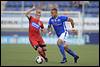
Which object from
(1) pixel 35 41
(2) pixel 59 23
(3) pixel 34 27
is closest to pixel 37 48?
(1) pixel 35 41

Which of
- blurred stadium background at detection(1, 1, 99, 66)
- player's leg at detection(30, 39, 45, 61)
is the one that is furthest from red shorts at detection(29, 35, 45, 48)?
blurred stadium background at detection(1, 1, 99, 66)

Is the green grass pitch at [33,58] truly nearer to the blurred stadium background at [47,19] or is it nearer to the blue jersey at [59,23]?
the blue jersey at [59,23]

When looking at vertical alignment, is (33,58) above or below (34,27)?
below

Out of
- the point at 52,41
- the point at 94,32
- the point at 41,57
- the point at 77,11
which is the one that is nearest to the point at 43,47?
the point at 41,57

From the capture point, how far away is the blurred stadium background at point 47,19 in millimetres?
31109

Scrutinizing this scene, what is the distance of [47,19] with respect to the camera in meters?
32.6

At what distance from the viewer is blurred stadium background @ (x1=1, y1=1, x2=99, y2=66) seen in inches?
1225

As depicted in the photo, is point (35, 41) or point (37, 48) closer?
point (37, 48)

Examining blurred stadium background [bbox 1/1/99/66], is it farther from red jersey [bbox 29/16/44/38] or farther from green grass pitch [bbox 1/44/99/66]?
red jersey [bbox 29/16/44/38]

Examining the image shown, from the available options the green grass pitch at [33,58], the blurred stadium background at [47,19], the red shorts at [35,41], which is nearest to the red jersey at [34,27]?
the red shorts at [35,41]

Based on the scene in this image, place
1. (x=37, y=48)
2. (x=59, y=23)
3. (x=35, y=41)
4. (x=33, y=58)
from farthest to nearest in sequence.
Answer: (x=33, y=58)
(x=35, y=41)
(x=37, y=48)
(x=59, y=23)

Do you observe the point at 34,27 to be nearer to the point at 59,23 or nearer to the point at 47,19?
the point at 59,23

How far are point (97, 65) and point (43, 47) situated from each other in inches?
78.6

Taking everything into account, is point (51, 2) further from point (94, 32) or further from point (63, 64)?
point (63, 64)
